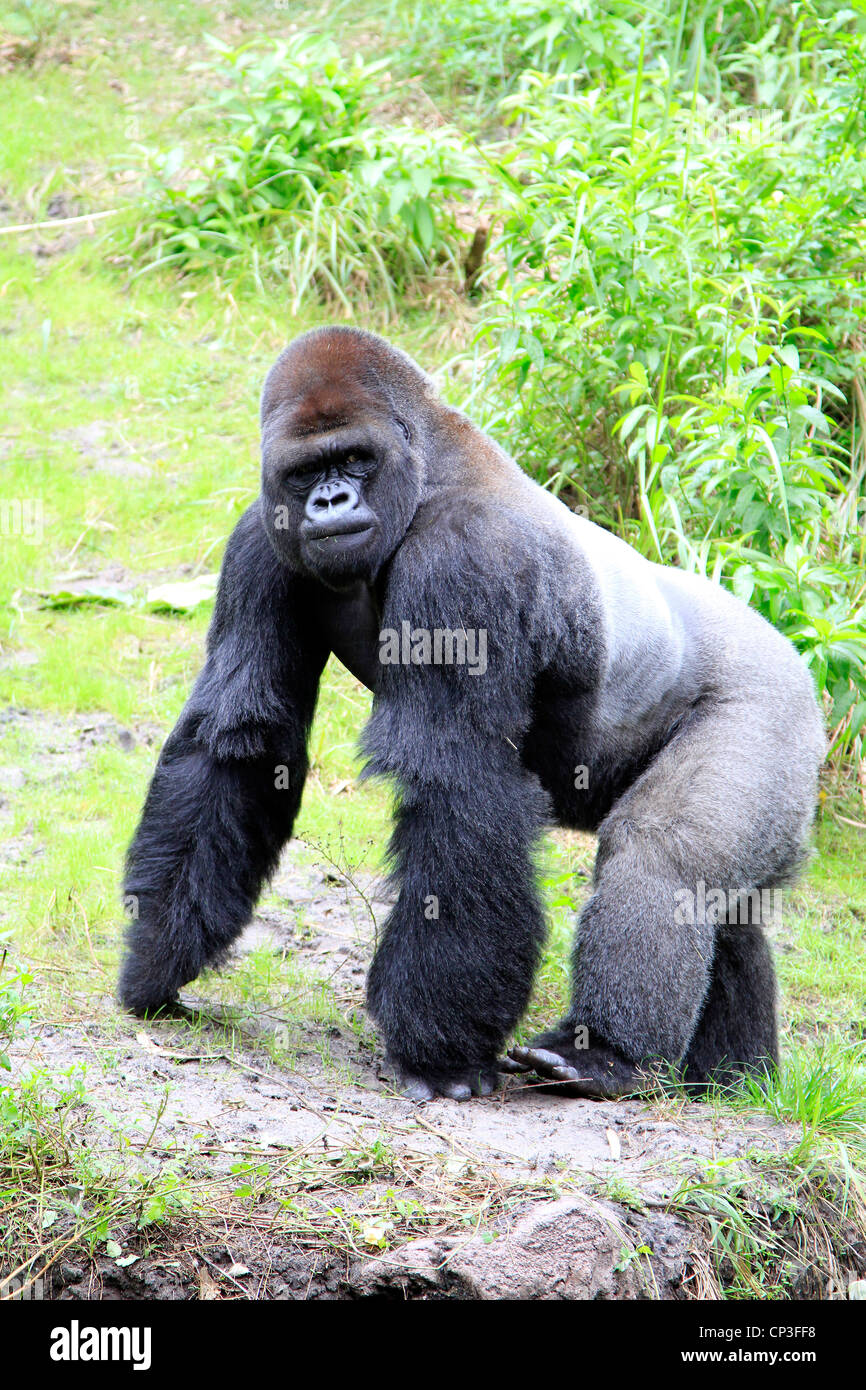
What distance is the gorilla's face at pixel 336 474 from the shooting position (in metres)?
3.53

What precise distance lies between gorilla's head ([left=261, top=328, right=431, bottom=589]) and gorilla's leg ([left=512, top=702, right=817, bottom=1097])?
0.97m

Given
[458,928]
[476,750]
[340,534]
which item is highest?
[340,534]

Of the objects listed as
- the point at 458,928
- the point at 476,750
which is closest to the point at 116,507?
the point at 476,750

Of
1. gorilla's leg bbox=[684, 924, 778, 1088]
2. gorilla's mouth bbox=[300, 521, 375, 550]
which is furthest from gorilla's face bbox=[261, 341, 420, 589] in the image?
gorilla's leg bbox=[684, 924, 778, 1088]

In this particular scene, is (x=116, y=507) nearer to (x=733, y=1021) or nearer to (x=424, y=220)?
(x=424, y=220)

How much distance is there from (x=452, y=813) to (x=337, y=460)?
3.02 ft

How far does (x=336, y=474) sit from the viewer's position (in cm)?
358

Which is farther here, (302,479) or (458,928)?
(302,479)

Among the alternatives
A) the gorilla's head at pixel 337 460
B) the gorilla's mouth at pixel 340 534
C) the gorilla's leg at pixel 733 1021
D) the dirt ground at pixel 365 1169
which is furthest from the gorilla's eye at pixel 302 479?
the gorilla's leg at pixel 733 1021

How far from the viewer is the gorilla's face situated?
3.53 m

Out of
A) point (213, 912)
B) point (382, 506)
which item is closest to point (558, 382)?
point (382, 506)

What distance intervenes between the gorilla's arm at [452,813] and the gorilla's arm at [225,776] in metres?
0.38

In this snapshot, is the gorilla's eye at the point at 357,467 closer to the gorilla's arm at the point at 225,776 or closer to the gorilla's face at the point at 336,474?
the gorilla's face at the point at 336,474
